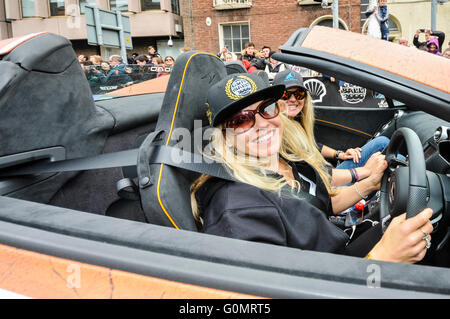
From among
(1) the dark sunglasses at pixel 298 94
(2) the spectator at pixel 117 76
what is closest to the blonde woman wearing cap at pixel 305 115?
(1) the dark sunglasses at pixel 298 94

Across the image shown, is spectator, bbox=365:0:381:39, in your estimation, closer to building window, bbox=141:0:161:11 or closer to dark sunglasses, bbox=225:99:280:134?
dark sunglasses, bbox=225:99:280:134

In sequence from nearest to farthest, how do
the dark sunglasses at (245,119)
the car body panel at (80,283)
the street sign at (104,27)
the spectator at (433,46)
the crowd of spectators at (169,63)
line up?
the car body panel at (80,283), the dark sunglasses at (245,119), the crowd of spectators at (169,63), the street sign at (104,27), the spectator at (433,46)

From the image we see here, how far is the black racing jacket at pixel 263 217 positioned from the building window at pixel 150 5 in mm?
17614

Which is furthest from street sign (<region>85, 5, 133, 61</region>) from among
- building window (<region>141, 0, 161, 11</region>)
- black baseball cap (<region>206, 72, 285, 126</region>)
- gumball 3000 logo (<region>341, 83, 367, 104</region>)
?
building window (<region>141, 0, 161, 11</region>)

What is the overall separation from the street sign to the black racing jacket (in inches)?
231

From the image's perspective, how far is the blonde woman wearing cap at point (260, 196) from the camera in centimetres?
107

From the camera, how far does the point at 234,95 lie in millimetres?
1326

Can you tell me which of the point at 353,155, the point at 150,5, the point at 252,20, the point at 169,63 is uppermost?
the point at 150,5

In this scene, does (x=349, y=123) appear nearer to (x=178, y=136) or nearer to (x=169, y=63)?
(x=178, y=136)

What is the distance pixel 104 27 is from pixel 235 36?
976 cm

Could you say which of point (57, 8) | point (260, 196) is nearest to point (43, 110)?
point (260, 196)

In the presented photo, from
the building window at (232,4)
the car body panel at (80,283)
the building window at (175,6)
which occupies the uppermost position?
the building window at (175,6)

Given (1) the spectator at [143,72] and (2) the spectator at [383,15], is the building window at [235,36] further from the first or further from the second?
(2) the spectator at [383,15]

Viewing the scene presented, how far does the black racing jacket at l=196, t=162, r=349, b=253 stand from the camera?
1.12m
